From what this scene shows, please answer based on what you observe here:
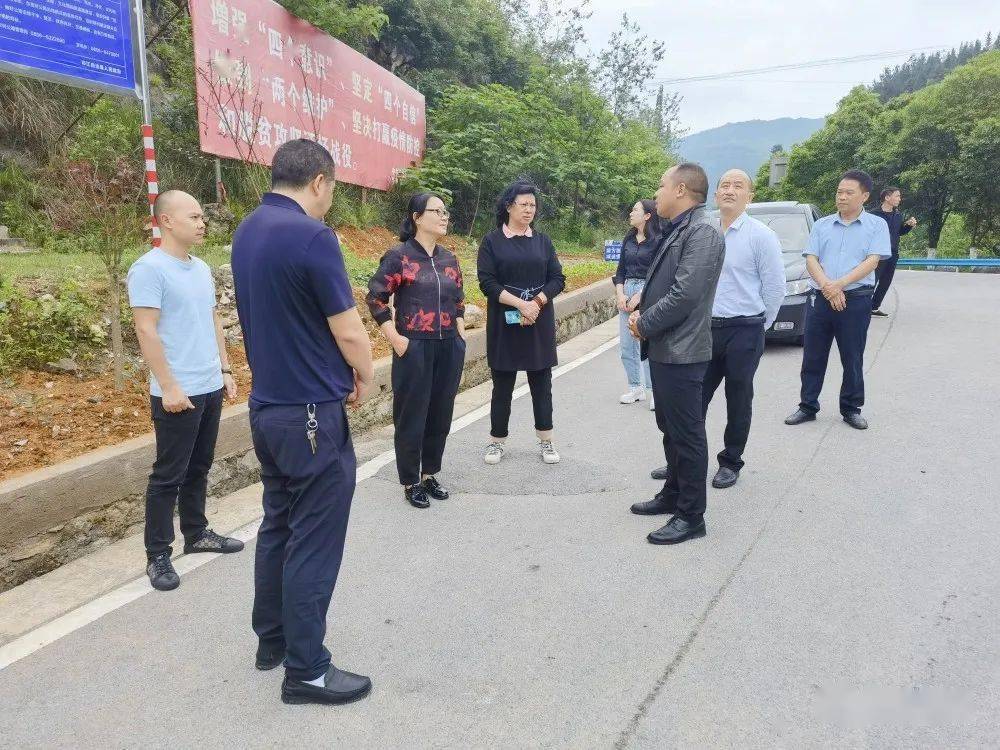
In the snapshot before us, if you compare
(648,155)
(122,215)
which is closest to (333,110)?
(122,215)

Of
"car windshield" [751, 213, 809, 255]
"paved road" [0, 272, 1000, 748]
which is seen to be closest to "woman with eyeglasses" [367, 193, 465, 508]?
"paved road" [0, 272, 1000, 748]

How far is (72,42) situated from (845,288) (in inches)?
233

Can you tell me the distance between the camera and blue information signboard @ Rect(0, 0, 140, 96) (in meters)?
4.54

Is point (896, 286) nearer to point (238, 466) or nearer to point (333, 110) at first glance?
point (333, 110)

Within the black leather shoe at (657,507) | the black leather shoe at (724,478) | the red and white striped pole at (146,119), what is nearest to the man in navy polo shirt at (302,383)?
the black leather shoe at (657,507)

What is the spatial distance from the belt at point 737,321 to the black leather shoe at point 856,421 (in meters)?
1.64

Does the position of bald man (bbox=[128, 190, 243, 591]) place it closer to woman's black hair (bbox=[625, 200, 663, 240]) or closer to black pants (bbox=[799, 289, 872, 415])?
woman's black hair (bbox=[625, 200, 663, 240])

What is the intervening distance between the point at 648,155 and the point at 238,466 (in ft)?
65.8

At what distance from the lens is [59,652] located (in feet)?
8.81

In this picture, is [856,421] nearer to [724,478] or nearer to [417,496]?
[724,478]

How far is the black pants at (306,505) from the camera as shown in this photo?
2336 millimetres

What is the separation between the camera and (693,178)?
3510mm

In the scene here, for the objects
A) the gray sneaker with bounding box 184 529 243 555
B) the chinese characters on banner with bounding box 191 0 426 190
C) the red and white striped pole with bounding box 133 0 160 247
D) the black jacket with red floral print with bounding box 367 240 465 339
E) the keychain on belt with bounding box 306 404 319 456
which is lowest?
the gray sneaker with bounding box 184 529 243 555

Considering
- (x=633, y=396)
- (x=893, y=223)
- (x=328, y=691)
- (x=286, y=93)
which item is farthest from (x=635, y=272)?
(x=286, y=93)
